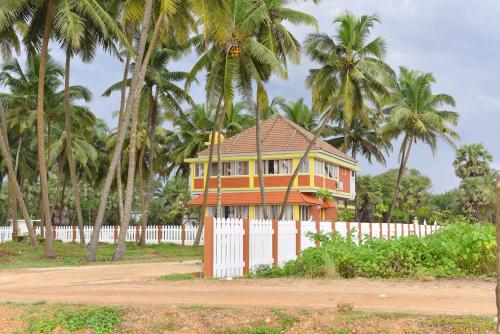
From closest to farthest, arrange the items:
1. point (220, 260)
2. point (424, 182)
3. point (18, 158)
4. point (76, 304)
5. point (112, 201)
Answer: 1. point (76, 304)
2. point (220, 260)
3. point (18, 158)
4. point (424, 182)
5. point (112, 201)

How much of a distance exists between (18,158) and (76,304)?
1727 inches

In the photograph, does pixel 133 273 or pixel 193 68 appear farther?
pixel 193 68

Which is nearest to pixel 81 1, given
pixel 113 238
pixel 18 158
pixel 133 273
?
pixel 133 273

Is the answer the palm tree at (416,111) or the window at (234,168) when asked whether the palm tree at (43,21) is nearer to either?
the window at (234,168)

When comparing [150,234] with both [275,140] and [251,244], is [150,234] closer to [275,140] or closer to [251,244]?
[275,140]

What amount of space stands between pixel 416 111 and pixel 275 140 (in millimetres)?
11131

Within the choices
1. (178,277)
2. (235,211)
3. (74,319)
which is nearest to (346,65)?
(235,211)

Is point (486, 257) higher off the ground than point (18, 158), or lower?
lower

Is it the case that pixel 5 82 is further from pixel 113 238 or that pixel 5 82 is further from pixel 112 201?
pixel 112 201

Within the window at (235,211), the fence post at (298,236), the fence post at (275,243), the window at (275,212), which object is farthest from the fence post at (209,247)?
the window at (235,211)

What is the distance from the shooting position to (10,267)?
21.2m

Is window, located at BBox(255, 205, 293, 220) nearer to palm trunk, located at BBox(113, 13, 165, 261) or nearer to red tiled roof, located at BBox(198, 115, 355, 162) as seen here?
red tiled roof, located at BBox(198, 115, 355, 162)

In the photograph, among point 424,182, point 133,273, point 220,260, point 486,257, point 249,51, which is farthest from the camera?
point 424,182

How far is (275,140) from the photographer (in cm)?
4281
